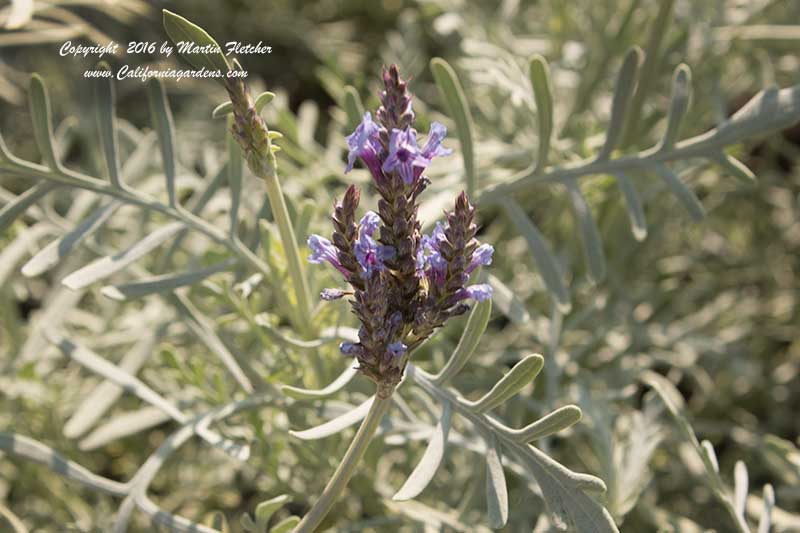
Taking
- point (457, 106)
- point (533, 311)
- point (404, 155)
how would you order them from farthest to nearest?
point (533, 311) → point (457, 106) → point (404, 155)

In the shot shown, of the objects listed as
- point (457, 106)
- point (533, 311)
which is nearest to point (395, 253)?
point (457, 106)

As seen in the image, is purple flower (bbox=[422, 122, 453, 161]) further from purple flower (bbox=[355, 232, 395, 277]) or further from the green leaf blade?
the green leaf blade

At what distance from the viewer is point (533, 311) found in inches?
44.5

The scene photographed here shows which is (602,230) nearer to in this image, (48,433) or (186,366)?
(186,366)

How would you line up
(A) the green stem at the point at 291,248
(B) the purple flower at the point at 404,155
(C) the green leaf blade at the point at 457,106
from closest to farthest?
(B) the purple flower at the point at 404,155
(A) the green stem at the point at 291,248
(C) the green leaf blade at the point at 457,106

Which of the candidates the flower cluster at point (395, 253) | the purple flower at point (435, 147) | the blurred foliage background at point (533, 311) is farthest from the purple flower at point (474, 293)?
the blurred foliage background at point (533, 311)

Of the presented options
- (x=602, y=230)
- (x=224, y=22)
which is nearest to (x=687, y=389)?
(x=602, y=230)

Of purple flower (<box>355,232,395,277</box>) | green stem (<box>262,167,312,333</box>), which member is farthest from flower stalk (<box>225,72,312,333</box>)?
purple flower (<box>355,232,395,277</box>)

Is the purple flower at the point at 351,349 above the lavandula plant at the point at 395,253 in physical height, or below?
below

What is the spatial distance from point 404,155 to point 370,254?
0.08 m

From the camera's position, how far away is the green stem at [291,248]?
667 mm

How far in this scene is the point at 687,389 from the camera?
57.3 inches

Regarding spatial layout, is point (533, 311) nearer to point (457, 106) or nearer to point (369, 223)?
point (457, 106)

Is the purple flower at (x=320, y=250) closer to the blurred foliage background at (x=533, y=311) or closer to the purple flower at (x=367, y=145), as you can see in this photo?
the purple flower at (x=367, y=145)
